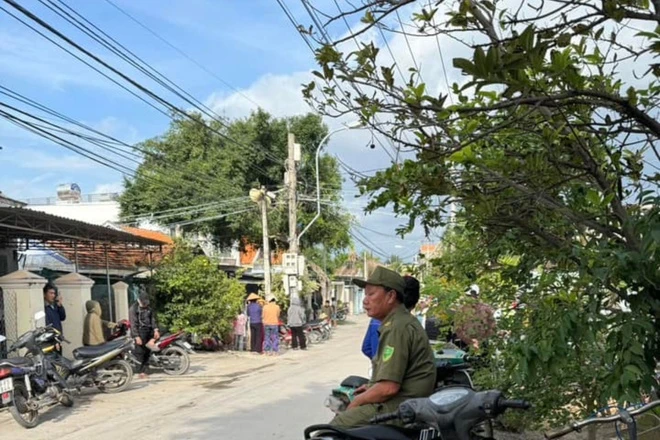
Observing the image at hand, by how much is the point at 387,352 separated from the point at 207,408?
687 cm

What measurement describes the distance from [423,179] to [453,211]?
735mm

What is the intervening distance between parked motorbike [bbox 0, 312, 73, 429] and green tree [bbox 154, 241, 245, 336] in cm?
710

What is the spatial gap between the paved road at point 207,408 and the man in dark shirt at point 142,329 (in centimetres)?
63

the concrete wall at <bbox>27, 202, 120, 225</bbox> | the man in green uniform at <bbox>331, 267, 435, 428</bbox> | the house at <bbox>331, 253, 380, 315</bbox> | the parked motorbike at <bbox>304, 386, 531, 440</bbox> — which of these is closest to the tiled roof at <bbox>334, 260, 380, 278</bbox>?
the house at <bbox>331, 253, 380, 315</bbox>

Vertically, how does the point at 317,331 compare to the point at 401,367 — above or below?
below

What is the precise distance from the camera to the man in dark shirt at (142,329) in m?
12.9

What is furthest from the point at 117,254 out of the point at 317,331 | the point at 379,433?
the point at 379,433

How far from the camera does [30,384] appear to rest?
857 cm

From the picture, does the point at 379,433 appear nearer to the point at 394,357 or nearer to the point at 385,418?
the point at 385,418

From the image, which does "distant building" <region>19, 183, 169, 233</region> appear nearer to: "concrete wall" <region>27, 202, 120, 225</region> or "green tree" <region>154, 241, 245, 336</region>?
"concrete wall" <region>27, 202, 120, 225</region>

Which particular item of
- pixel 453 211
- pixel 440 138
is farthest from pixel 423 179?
pixel 453 211

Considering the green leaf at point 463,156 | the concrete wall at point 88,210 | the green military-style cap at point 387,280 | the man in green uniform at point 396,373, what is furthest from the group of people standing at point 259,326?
the concrete wall at point 88,210

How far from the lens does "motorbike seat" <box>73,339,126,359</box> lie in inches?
406

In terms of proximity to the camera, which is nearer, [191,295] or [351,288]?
[191,295]
